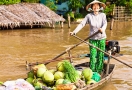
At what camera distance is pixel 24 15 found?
2022cm

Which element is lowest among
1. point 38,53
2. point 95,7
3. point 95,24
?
point 38,53

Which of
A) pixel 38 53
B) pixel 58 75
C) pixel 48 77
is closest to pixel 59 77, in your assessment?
pixel 58 75

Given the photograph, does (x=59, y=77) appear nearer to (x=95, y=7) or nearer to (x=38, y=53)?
(x=95, y=7)

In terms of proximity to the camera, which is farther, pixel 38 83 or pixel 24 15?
pixel 24 15

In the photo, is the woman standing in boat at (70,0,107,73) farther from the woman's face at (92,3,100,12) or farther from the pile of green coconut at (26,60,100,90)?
the pile of green coconut at (26,60,100,90)

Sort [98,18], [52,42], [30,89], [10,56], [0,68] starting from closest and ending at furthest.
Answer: [30,89]
[98,18]
[0,68]
[10,56]
[52,42]

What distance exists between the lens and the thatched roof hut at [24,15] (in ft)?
62.8

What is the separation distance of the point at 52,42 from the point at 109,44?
6247mm

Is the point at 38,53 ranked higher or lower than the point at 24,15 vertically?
lower

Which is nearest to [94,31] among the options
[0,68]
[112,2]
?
[0,68]

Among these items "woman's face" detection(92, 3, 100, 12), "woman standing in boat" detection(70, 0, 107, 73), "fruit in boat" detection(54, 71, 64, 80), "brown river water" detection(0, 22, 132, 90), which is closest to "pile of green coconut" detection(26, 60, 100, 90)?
"fruit in boat" detection(54, 71, 64, 80)

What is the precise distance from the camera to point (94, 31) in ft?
24.4

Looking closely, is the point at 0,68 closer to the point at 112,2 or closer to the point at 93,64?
the point at 93,64

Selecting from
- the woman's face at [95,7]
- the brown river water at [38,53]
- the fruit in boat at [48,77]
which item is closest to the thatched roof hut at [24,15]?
the brown river water at [38,53]
